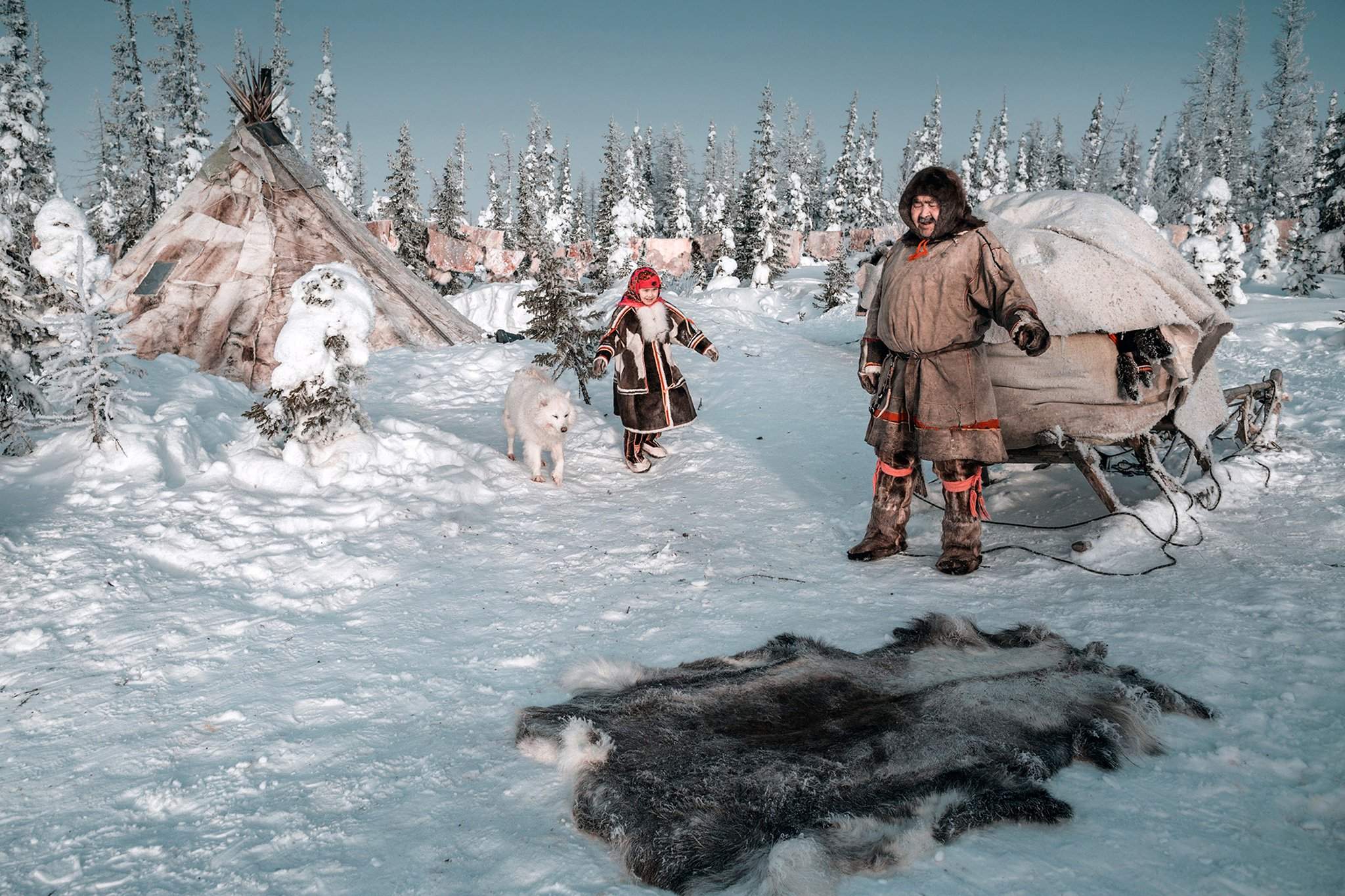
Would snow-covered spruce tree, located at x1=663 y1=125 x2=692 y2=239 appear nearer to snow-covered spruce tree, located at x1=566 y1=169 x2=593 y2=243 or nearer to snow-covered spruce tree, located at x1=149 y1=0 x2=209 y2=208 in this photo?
snow-covered spruce tree, located at x1=566 y1=169 x2=593 y2=243

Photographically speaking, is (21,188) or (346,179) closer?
(21,188)

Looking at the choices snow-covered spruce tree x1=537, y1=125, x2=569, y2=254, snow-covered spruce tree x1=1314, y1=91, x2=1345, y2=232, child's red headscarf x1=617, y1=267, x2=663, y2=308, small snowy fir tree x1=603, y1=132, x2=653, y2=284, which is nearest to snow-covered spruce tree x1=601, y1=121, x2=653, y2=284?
small snowy fir tree x1=603, y1=132, x2=653, y2=284

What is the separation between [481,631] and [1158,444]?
4714mm

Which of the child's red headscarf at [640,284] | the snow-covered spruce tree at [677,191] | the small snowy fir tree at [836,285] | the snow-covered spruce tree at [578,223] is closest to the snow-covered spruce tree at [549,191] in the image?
the snow-covered spruce tree at [578,223]

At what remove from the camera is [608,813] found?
94.0 inches

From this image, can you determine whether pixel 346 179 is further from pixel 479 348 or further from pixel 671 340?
pixel 671 340

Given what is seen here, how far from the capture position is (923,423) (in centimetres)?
452

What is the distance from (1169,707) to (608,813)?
2185 millimetres

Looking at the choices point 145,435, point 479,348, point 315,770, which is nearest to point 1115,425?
point 315,770

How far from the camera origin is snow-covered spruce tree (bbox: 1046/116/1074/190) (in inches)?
2093

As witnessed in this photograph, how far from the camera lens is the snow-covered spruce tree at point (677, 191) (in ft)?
173

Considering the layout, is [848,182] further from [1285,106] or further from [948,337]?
[948,337]

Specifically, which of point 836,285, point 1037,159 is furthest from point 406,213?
point 1037,159

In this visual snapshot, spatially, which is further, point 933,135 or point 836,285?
point 933,135
